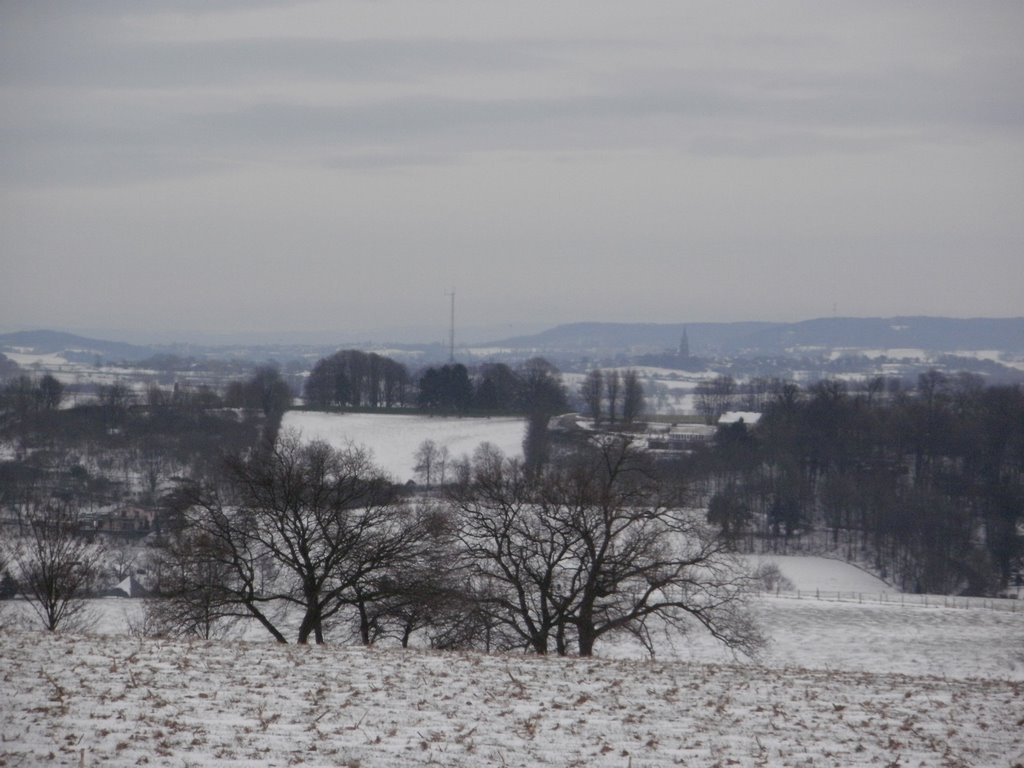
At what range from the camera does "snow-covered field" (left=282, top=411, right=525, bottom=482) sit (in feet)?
259

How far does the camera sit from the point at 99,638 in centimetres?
1448

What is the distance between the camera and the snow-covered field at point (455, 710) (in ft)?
31.8

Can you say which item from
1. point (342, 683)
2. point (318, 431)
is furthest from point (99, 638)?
point (318, 431)

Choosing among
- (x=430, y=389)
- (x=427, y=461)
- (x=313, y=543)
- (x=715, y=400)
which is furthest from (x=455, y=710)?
(x=715, y=400)

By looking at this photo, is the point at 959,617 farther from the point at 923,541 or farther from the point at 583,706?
the point at 923,541

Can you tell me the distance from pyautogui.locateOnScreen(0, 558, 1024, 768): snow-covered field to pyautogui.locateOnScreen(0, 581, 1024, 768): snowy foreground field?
28 millimetres

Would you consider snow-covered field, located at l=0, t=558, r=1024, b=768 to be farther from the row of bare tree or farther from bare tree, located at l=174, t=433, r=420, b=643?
bare tree, located at l=174, t=433, r=420, b=643

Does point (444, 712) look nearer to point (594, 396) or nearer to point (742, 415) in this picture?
point (594, 396)

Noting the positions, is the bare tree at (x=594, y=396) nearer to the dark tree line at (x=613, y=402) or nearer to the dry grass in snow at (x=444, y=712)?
the dark tree line at (x=613, y=402)

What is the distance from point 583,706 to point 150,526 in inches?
1938

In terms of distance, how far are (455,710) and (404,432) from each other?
8006 centimetres

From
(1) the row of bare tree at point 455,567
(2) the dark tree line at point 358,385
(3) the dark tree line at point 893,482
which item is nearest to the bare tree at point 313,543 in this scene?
(1) the row of bare tree at point 455,567

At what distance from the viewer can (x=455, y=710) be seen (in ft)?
36.6

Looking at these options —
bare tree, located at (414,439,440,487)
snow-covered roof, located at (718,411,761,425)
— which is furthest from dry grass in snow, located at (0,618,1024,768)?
snow-covered roof, located at (718,411,761,425)
